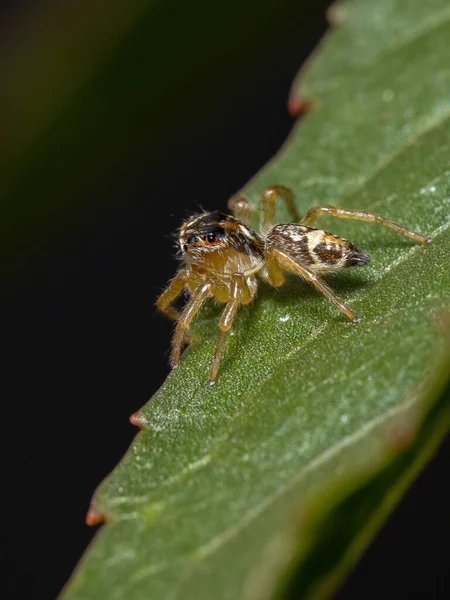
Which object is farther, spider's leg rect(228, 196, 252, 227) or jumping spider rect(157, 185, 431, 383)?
spider's leg rect(228, 196, 252, 227)

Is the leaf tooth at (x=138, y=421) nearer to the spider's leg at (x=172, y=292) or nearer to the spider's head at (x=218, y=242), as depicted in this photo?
the spider's leg at (x=172, y=292)

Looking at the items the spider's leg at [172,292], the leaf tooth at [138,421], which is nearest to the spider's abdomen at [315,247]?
the spider's leg at [172,292]

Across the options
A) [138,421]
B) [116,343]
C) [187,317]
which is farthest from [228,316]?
[116,343]

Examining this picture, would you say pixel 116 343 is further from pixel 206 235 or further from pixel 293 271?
pixel 293 271

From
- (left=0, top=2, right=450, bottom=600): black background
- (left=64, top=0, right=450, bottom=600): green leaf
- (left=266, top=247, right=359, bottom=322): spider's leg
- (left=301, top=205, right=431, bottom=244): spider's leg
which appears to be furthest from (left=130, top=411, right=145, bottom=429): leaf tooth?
(left=0, top=2, right=450, bottom=600): black background

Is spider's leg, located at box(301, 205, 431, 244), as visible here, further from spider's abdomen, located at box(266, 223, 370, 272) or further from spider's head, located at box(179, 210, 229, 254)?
spider's head, located at box(179, 210, 229, 254)

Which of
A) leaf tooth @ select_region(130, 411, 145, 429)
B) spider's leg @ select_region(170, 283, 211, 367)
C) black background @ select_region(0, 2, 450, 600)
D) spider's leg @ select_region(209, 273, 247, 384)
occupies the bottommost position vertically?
black background @ select_region(0, 2, 450, 600)
